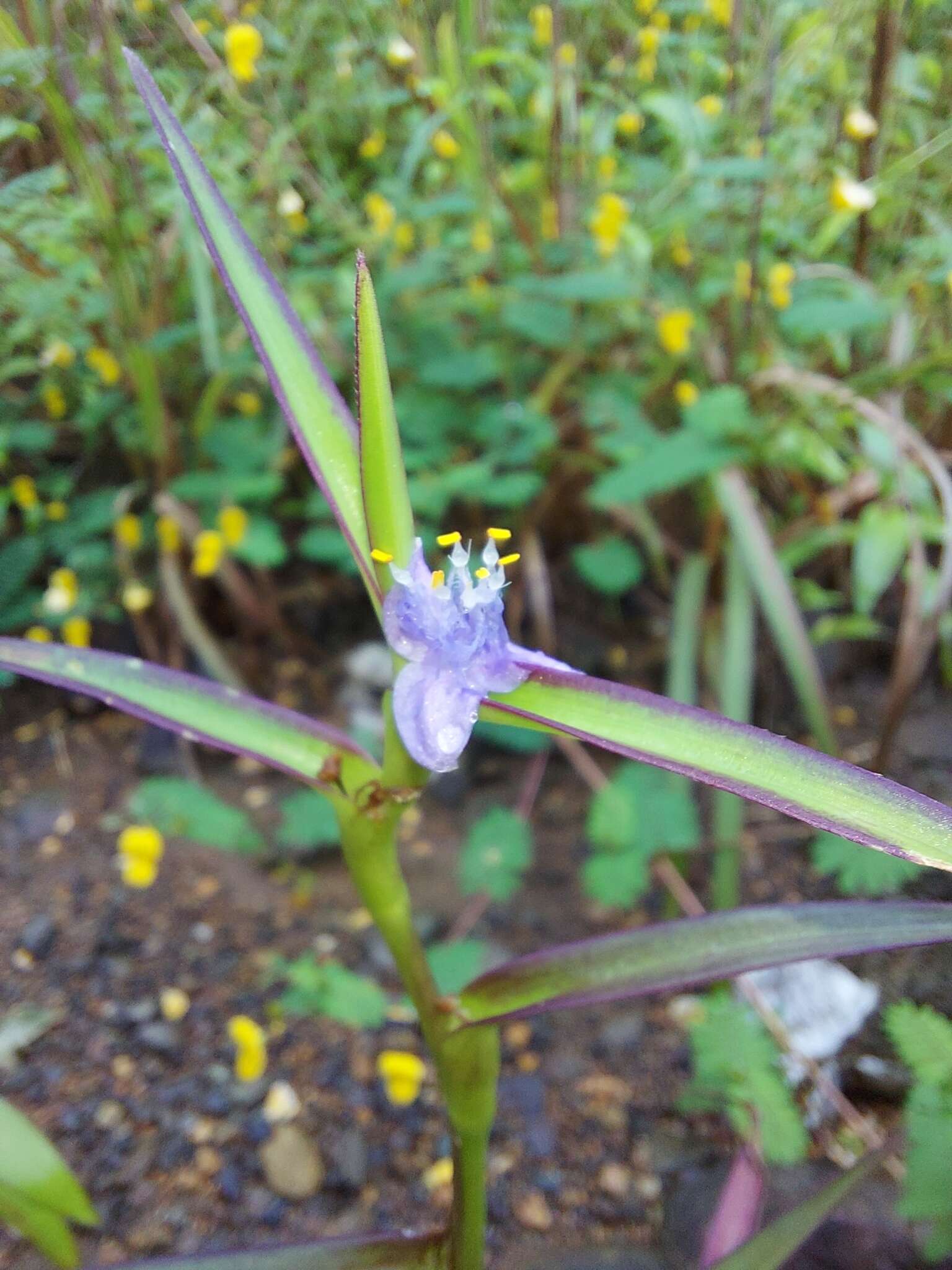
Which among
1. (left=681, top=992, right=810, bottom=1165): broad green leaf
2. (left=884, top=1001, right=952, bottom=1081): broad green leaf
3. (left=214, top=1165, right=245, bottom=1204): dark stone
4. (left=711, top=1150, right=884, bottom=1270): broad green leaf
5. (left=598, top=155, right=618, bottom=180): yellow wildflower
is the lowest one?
(left=214, top=1165, right=245, bottom=1204): dark stone

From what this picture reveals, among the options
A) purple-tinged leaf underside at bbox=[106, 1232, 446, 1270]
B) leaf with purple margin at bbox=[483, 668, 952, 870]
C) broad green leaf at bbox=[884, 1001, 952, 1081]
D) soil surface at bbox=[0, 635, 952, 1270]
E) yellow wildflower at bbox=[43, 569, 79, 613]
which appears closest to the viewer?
leaf with purple margin at bbox=[483, 668, 952, 870]

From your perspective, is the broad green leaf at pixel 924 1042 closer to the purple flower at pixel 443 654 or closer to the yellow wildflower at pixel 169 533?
the purple flower at pixel 443 654

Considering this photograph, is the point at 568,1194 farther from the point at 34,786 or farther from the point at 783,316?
the point at 783,316

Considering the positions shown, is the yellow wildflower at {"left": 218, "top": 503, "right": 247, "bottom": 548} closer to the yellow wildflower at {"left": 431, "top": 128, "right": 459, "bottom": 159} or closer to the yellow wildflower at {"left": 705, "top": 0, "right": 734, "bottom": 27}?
the yellow wildflower at {"left": 431, "top": 128, "right": 459, "bottom": 159}

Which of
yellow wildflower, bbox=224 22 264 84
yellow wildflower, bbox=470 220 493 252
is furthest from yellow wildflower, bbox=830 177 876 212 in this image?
yellow wildflower, bbox=224 22 264 84

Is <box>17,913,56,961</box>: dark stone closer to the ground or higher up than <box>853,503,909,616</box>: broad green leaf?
closer to the ground

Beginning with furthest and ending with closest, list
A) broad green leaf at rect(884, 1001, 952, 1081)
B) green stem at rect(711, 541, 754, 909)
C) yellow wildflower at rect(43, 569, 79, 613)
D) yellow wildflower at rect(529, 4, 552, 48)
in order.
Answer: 1. yellow wildflower at rect(529, 4, 552, 48)
2. yellow wildflower at rect(43, 569, 79, 613)
3. green stem at rect(711, 541, 754, 909)
4. broad green leaf at rect(884, 1001, 952, 1081)

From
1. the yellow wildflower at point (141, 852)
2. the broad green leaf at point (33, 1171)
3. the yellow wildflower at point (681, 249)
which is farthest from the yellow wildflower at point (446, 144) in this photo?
the broad green leaf at point (33, 1171)
